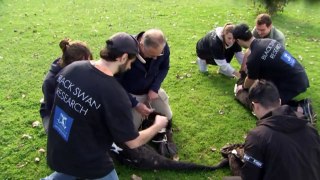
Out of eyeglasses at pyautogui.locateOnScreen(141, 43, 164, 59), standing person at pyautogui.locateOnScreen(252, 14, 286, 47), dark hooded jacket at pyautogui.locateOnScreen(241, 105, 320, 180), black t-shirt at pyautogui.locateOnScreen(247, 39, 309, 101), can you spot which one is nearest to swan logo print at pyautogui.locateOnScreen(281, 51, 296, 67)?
black t-shirt at pyautogui.locateOnScreen(247, 39, 309, 101)

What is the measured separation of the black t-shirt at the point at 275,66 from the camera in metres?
5.77

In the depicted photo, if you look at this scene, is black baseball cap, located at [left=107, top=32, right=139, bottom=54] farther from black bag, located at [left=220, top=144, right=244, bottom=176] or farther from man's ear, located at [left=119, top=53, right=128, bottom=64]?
black bag, located at [left=220, top=144, right=244, bottom=176]

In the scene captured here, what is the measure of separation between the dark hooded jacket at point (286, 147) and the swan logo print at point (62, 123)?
1.77 m

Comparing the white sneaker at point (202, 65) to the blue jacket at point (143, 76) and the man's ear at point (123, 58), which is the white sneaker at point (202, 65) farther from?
the man's ear at point (123, 58)

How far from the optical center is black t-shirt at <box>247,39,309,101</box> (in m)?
5.77

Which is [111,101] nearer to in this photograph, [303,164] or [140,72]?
[303,164]

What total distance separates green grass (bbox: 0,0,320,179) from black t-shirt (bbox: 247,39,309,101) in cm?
89

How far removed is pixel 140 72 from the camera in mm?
5449

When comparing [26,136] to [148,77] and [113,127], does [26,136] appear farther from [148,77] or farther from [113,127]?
[113,127]

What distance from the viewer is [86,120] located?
331 centimetres

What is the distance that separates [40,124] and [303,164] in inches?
164

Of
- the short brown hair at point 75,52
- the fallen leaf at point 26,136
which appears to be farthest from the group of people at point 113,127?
the fallen leaf at point 26,136

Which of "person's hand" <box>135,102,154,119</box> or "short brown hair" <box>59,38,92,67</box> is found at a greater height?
"short brown hair" <box>59,38,92,67</box>

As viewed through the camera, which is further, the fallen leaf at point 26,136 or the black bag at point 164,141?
the fallen leaf at point 26,136
